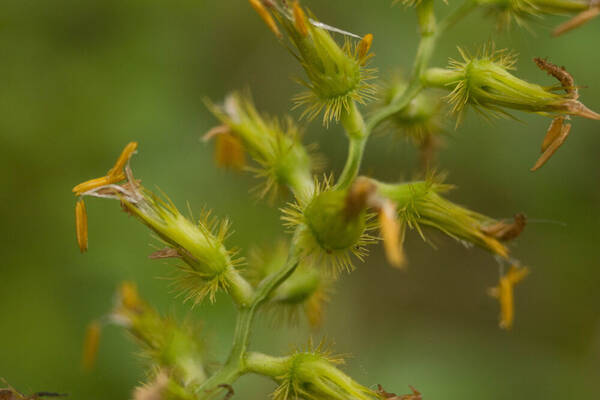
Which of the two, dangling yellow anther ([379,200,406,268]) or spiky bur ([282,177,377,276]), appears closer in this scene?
dangling yellow anther ([379,200,406,268])

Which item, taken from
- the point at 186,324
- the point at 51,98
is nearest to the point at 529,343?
the point at 186,324

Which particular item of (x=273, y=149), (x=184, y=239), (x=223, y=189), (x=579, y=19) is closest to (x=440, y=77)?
(x=579, y=19)

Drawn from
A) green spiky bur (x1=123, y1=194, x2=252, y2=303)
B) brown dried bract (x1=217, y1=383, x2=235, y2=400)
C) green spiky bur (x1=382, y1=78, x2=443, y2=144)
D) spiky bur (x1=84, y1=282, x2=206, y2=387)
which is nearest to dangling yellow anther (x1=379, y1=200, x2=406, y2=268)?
green spiky bur (x1=123, y1=194, x2=252, y2=303)

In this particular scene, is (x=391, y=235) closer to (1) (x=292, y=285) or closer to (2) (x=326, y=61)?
(2) (x=326, y=61)

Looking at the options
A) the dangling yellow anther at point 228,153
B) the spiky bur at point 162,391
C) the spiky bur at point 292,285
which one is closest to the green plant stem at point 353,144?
the spiky bur at point 292,285

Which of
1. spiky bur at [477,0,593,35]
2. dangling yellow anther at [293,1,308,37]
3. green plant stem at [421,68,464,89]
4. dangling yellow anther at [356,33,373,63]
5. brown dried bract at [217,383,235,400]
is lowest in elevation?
brown dried bract at [217,383,235,400]

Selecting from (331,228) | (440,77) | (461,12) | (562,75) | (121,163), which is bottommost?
(121,163)

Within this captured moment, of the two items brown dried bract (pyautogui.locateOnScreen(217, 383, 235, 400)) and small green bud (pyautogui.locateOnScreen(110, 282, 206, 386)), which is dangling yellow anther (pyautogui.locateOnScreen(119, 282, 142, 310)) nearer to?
small green bud (pyautogui.locateOnScreen(110, 282, 206, 386))
